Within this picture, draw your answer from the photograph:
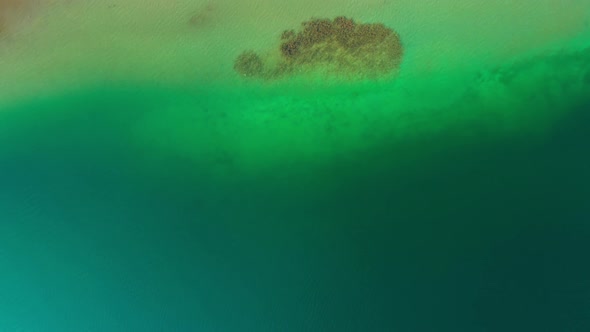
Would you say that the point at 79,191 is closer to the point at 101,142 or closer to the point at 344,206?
the point at 101,142

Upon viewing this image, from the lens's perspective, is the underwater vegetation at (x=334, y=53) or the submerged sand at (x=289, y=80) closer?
the submerged sand at (x=289, y=80)

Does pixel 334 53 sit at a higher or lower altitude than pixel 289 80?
higher

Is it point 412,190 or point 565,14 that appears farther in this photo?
point 565,14

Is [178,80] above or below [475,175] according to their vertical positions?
above

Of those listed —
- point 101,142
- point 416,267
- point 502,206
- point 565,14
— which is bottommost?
point 416,267


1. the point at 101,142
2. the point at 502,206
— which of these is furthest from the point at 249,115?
the point at 502,206

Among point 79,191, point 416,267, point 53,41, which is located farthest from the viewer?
point 53,41

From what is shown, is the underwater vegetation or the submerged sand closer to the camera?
the submerged sand

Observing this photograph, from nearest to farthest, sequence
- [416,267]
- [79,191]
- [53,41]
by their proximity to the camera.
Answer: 1. [416,267]
2. [79,191]
3. [53,41]
